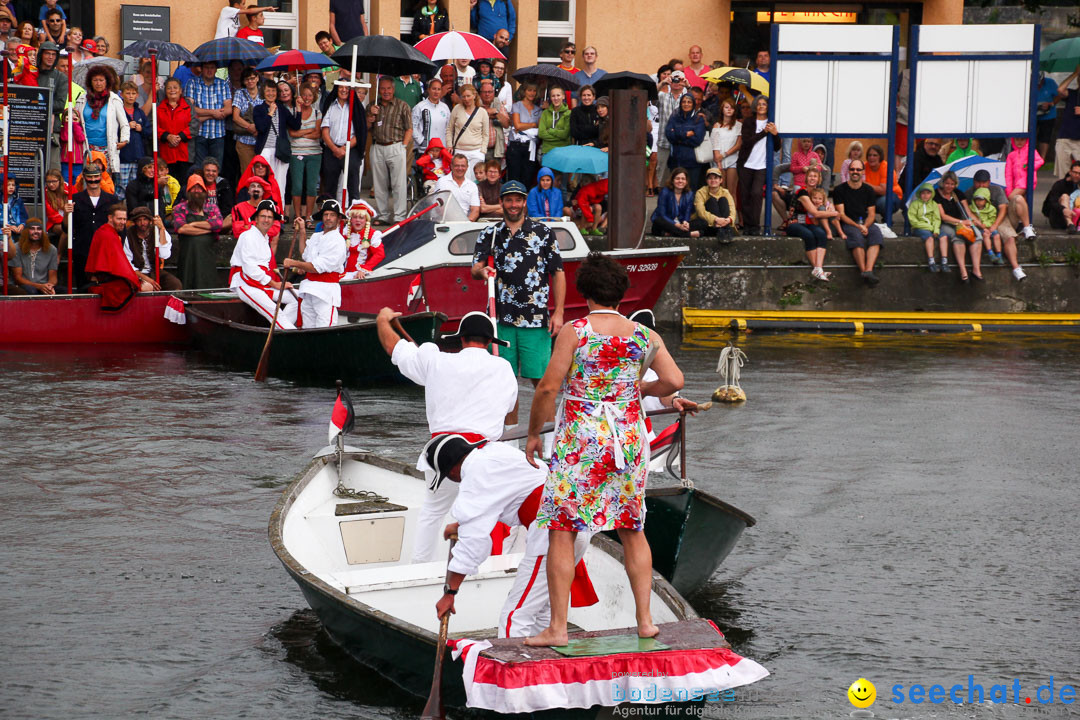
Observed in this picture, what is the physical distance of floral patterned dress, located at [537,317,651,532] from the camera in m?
6.23

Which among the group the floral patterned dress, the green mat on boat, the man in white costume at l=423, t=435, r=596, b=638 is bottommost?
the green mat on boat

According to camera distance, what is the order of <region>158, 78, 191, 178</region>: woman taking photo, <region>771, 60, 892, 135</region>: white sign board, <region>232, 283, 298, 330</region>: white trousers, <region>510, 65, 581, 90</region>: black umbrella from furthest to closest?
<region>510, 65, 581, 90</region>: black umbrella, <region>771, 60, 892, 135</region>: white sign board, <region>158, 78, 191, 178</region>: woman taking photo, <region>232, 283, 298, 330</region>: white trousers

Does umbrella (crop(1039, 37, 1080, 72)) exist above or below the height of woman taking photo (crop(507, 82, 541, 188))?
above

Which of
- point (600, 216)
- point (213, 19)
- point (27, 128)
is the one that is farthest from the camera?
point (213, 19)

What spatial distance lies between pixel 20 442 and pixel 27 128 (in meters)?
6.91

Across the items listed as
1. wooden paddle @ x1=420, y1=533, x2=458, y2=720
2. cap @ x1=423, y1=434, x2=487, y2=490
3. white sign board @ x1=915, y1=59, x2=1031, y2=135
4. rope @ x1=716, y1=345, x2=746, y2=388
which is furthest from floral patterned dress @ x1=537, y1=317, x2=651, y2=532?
white sign board @ x1=915, y1=59, x2=1031, y2=135

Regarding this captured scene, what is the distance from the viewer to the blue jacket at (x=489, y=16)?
23.2 metres

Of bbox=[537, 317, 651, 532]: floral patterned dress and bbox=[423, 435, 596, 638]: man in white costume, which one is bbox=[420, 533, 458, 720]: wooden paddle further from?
bbox=[537, 317, 651, 532]: floral patterned dress

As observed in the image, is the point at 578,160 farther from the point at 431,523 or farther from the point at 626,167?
the point at 431,523

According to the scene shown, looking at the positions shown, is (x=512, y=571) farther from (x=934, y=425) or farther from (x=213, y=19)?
(x=213, y=19)

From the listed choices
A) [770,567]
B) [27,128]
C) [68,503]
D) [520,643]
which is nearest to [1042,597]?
[770,567]

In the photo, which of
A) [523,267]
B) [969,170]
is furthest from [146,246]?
[969,170]

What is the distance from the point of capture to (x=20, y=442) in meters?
12.0

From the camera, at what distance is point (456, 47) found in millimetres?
20031
